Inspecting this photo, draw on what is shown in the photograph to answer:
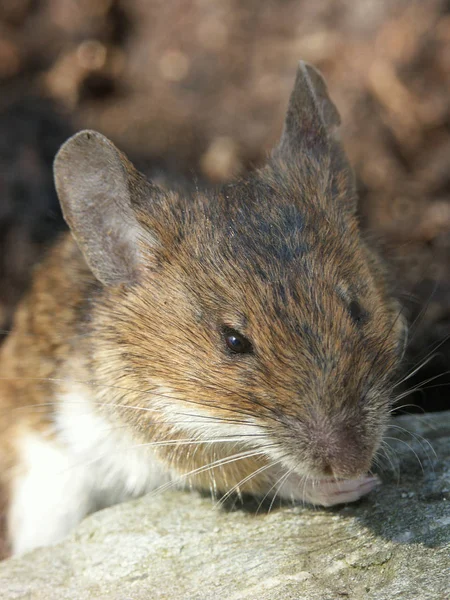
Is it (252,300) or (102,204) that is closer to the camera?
(252,300)

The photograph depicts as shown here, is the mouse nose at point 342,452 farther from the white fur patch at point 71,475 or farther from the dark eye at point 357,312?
the white fur patch at point 71,475

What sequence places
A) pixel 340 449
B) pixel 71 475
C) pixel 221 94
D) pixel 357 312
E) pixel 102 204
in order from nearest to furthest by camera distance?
1. pixel 340 449
2. pixel 357 312
3. pixel 102 204
4. pixel 71 475
5. pixel 221 94

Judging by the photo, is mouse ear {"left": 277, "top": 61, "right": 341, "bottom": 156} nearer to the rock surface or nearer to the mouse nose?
the rock surface

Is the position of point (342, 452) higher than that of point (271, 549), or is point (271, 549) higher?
point (342, 452)

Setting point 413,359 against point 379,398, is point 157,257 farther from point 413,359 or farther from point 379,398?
point 413,359

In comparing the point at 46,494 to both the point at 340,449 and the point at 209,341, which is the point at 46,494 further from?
the point at 340,449

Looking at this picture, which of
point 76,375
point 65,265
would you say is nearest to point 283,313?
point 76,375

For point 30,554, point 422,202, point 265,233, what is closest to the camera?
point 265,233

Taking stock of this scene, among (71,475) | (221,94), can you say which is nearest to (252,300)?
(71,475)
